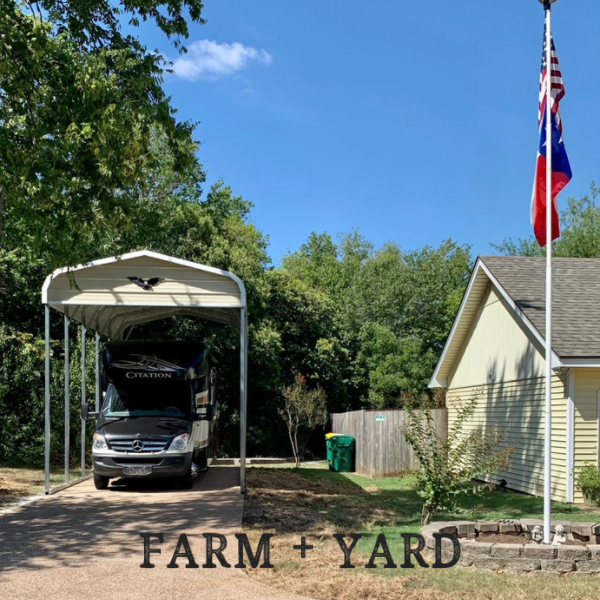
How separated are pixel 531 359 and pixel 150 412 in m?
8.29

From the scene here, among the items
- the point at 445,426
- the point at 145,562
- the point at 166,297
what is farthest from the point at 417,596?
the point at 445,426

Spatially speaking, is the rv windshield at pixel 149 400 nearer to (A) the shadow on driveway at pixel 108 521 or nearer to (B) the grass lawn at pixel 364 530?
(A) the shadow on driveway at pixel 108 521

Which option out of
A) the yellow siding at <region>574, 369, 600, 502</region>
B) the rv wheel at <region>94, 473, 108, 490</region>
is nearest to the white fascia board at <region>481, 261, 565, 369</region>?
the yellow siding at <region>574, 369, 600, 502</region>

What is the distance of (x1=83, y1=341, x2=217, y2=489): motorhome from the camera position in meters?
14.1

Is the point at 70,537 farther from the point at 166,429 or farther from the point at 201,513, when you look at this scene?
the point at 166,429

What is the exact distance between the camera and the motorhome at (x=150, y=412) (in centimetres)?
1413

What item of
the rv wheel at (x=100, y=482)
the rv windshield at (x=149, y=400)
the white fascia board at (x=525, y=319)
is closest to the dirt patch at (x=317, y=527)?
the rv windshield at (x=149, y=400)

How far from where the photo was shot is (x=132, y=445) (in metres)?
14.1

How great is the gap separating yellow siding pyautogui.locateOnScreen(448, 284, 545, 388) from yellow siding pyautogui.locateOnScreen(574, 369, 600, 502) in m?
1.18

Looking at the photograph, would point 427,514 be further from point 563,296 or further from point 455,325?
Answer: point 455,325

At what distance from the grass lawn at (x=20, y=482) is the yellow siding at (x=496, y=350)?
35.1 ft

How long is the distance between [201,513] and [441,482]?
3.83 m

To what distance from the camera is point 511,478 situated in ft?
56.9

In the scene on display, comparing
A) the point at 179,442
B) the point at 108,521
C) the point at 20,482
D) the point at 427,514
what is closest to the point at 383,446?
the point at 179,442
